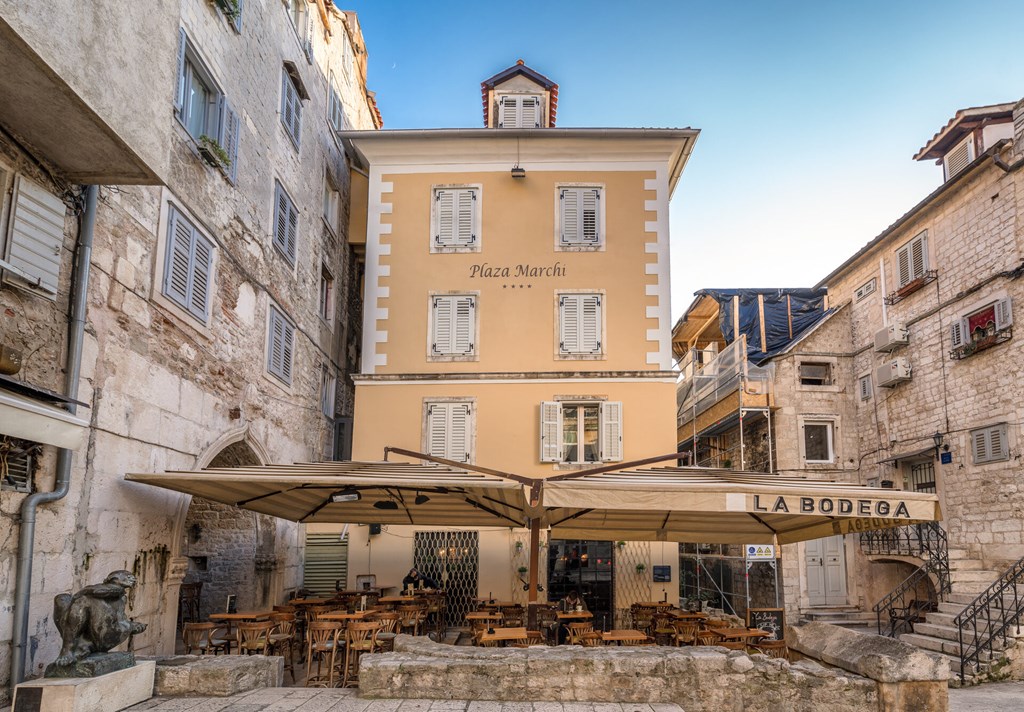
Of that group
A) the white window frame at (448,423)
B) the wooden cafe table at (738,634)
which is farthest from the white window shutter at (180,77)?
the wooden cafe table at (738,634)

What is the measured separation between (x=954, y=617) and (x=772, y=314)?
10.9 meters

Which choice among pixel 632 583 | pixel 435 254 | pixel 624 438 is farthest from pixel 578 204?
pixel 632 583

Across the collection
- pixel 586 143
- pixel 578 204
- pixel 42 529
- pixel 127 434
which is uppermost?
pixel 586 143

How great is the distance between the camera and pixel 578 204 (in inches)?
685

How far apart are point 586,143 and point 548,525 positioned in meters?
9.56

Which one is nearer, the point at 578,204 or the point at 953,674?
the point at 953,674

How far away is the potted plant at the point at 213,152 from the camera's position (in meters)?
10.6

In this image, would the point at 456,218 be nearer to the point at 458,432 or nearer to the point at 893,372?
the point at 458,432

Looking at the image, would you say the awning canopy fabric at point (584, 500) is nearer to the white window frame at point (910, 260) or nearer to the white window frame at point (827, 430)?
the white window frame at point (827, 430)

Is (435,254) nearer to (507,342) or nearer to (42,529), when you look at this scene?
(507,342)

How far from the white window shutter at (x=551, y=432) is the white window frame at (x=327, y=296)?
499cm

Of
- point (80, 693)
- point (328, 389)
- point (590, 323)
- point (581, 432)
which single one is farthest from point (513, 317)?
point (80, 693)

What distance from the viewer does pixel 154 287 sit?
948 cm

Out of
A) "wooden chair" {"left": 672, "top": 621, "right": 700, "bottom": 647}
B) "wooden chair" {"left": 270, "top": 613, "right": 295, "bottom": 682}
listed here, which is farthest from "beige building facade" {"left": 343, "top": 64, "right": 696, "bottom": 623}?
"wooden chair" {"left": 270, "top": 613, "right": 295, "bottom": 682}
